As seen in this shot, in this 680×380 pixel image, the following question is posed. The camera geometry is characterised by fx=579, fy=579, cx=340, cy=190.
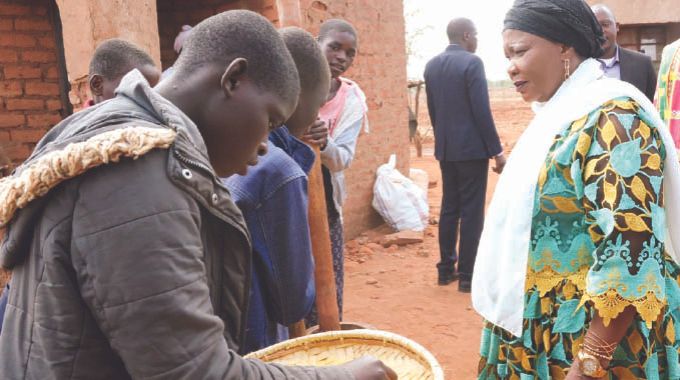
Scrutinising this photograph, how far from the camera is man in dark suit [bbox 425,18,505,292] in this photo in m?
4.87

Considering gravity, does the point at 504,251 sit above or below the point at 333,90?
below

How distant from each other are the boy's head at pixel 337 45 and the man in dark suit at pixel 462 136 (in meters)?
1.74

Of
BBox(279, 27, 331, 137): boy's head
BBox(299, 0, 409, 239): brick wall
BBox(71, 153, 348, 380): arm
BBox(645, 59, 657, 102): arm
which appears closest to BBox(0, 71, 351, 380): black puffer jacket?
BBox(71, 153, 348, 380): arm

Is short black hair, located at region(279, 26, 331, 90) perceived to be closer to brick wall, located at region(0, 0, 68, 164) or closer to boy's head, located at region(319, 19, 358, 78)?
boy's head, located at region(319, 19, 358, 78)

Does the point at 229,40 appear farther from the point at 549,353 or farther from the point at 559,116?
the point at 549,353

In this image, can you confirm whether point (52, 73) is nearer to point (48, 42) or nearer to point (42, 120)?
point (48, 42)

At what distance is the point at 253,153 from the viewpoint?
1.17 metres

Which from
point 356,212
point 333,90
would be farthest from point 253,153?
point 356,212

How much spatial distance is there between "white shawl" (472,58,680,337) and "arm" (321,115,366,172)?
1.31 meters

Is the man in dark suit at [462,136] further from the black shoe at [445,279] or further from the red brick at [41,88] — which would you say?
the red brick at [41,88]

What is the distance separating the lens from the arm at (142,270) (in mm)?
830

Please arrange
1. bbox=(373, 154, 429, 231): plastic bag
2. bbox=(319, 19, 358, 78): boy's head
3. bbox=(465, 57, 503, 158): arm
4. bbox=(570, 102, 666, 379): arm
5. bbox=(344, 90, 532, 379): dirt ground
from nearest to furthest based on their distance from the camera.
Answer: bbox=(570, 102, 666, 379): arm → bbox=(319, 19, 358, 78): boy's head → bbox=(344, 90, 532, 379): dirt ground → bbox=(465, 57, 503, 158): arm → bbox=(373, 154, 429, 231): plastic bag

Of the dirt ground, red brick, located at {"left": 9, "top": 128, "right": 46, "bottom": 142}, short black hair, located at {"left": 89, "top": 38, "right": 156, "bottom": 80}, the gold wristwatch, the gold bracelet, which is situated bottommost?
the dirt ground

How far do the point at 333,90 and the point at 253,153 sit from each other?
2263 millimetres
